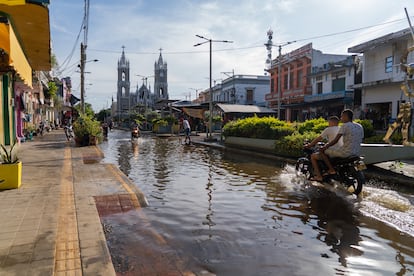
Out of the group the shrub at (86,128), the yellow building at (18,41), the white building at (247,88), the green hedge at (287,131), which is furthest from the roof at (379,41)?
the white building at (247,88)

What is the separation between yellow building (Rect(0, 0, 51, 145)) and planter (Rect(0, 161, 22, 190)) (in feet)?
7.91

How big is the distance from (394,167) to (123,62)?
10327 cm

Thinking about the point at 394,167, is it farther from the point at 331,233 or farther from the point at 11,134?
the point at 11,134

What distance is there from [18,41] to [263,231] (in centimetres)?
968

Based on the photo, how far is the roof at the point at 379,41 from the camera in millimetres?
24438

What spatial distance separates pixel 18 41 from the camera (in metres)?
11.0

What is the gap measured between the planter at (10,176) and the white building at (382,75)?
81.5ft

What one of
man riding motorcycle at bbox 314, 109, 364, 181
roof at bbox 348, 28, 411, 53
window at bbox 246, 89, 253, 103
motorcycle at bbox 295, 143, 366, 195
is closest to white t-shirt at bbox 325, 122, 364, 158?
man riding motorcycle at bbox 314, 109, 364, 181

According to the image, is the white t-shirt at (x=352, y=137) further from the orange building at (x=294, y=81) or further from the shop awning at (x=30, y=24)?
the orange building at (x=294, y=81)

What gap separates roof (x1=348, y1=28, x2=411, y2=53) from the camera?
80.2 feet

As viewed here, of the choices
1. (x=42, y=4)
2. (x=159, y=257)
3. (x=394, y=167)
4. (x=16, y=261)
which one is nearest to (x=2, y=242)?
(x=16, y=261)

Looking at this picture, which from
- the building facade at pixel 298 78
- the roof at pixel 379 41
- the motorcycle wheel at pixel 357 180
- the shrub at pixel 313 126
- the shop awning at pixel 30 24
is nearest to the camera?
the motorcycle wheel at pixel 357 180

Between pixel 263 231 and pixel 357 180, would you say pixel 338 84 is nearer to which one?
pixel 357 180

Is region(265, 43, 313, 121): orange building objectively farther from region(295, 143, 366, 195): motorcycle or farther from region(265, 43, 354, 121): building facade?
region(295, 143, 366, 195): motorcycle
